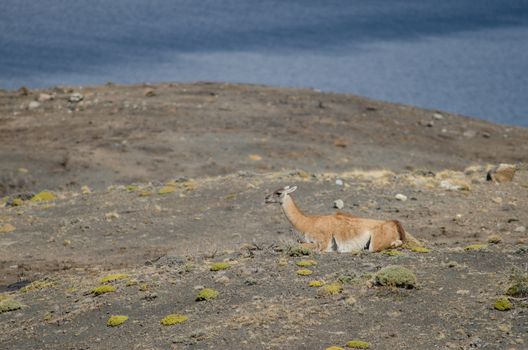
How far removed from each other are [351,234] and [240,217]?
9997 millimetres

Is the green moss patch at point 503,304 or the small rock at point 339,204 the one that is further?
the small rock at point 339,204

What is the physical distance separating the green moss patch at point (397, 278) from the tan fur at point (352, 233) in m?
2.52

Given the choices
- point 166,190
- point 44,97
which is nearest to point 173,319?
point 166,190

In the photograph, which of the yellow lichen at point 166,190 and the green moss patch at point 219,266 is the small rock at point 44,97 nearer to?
the yellow lichen at point 166,190

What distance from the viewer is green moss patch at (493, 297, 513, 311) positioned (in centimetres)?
1728

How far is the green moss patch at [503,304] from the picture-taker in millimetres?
17281

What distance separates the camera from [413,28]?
162500 millimetres

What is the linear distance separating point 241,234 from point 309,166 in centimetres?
2162

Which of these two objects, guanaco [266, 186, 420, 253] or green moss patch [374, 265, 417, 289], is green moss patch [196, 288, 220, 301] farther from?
green moss patch [374, 265, 417, 289]

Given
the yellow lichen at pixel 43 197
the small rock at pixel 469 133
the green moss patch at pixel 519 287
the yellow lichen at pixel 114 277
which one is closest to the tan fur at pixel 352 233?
the green moss patch at pixel 519 287

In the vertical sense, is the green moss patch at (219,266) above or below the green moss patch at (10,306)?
above

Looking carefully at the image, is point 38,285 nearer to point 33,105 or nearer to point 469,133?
point 33,105

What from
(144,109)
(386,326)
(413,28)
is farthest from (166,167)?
(413,28)

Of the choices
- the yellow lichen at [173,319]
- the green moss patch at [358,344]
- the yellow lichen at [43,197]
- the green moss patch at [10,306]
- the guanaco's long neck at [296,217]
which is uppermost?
the guanaco's long neck at [296,217]
